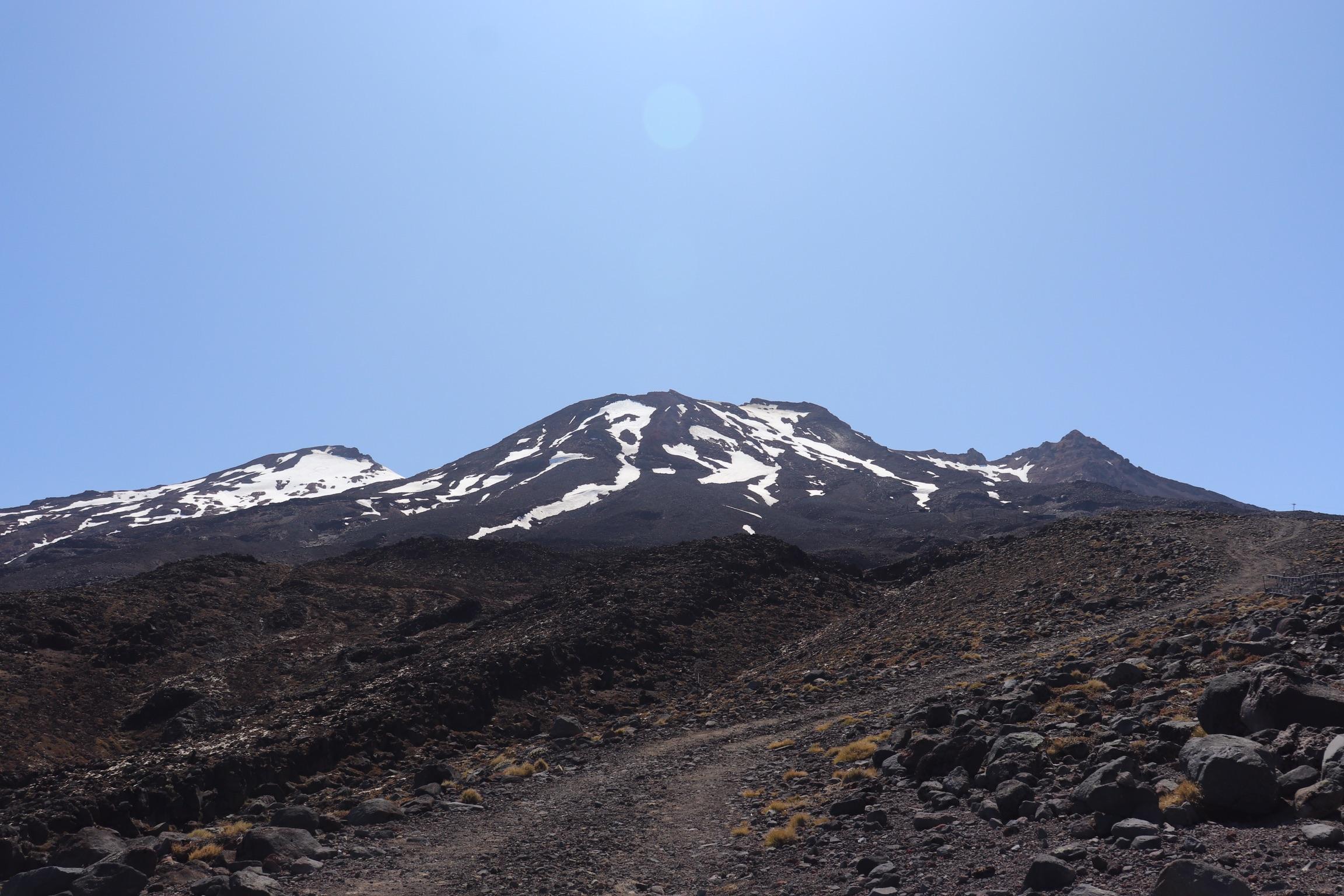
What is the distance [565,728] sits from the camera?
24125 mm

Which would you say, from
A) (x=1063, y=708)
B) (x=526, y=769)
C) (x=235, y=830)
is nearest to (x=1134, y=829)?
(x=1063, y=708)

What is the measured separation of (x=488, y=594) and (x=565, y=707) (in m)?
32.1

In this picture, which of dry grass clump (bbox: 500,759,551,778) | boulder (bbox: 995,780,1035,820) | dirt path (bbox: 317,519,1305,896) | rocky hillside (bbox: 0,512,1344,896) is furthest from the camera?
dry grass clump (bbox: 500,759,551,778)

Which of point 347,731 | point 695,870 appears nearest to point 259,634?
point 347,731

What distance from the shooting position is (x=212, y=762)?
20.5 meters

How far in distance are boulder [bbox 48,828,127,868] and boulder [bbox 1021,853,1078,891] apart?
45.2ft

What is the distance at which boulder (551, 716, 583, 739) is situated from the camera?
23.9 m

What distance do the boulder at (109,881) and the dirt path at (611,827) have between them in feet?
8.34


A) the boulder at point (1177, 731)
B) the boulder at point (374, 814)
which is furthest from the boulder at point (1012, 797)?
the boulder at point (374, 814)

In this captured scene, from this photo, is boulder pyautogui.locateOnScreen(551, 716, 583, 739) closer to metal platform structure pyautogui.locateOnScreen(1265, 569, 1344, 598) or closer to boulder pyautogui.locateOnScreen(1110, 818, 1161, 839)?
boulder pyautogui.locateOnScreen(1110, 818, 1161, 839)

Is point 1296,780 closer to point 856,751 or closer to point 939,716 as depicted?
point 939,716

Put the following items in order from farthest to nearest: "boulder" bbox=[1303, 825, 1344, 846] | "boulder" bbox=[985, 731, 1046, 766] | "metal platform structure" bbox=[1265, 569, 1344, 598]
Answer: "metal platform structure" bbox=[1265, 569, 1344, 598] → "boulder" bbox=[985, 731, 1046, 766] → "boulder" bbox=[1303, 825, 1344, 846]

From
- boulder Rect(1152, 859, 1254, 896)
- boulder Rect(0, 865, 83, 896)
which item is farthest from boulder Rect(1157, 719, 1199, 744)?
boulder Rect(0, 865, 83, 896)

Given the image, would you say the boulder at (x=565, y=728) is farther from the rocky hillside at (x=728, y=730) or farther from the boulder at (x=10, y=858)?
the boulder at (x=10, y=858)
